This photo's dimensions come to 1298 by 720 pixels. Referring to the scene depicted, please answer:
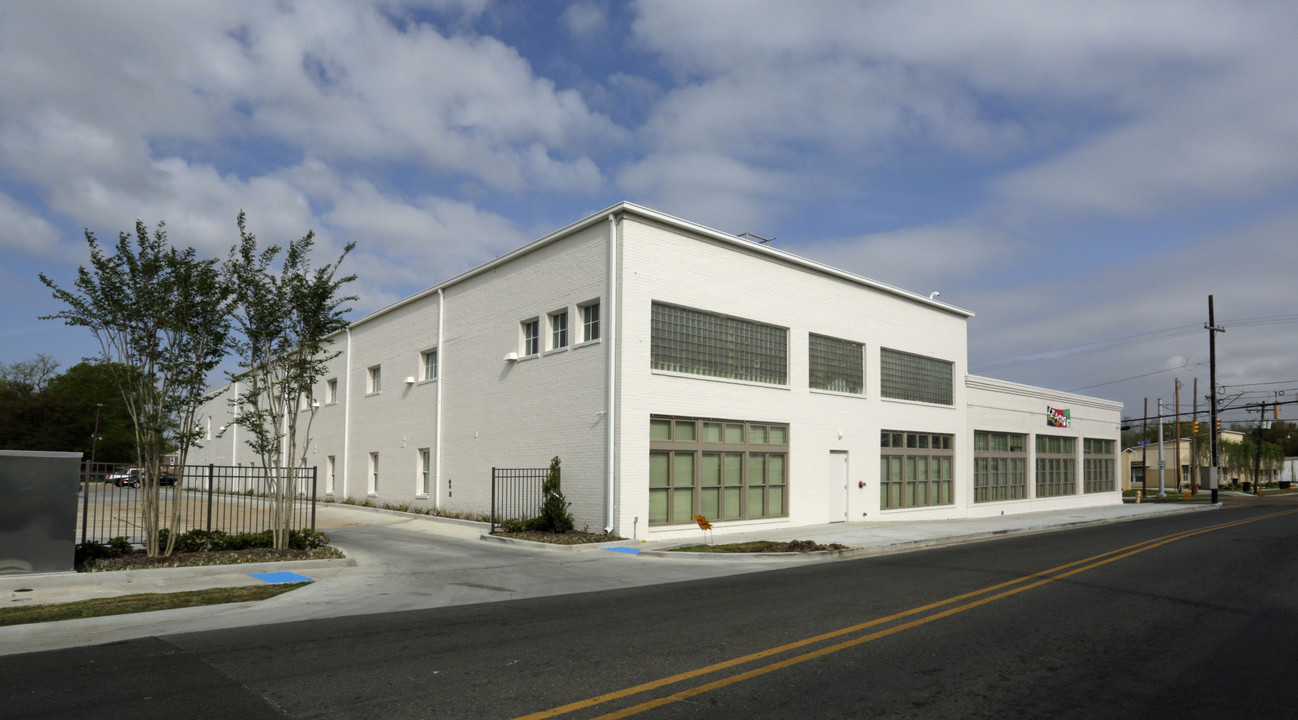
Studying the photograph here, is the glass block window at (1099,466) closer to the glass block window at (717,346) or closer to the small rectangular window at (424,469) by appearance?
the glass block window at (717,346)

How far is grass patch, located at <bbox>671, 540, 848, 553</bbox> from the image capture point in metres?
17.6

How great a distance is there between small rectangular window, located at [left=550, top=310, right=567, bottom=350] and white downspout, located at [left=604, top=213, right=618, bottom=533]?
99.9 inches

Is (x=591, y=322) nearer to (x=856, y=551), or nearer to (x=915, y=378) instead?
(x=856, y=551)

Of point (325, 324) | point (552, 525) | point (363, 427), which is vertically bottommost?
point (552, 525)

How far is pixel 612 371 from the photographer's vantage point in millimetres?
19594

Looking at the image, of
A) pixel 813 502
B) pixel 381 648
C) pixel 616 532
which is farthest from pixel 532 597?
pixel 813 502

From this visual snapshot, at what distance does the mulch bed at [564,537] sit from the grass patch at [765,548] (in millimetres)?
1931

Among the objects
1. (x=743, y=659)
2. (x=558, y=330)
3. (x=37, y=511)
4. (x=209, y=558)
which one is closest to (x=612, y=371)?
(x=558, y=330)

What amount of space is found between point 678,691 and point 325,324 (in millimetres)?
13266

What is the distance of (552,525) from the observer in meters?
20.2

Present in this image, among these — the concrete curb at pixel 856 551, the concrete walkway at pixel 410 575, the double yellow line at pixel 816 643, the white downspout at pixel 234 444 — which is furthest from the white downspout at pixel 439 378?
the white downspout at pixel 234 444

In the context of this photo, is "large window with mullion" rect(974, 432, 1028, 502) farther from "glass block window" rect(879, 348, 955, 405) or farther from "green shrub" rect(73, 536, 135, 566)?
"green shrub" rect(73, 536, 135, 566)

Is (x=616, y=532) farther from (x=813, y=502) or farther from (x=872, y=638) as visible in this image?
(x=872, y=638)

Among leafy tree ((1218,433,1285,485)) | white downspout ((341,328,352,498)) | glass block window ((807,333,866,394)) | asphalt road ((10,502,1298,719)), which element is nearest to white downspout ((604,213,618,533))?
asphalt road ((10,502,1298,719))
